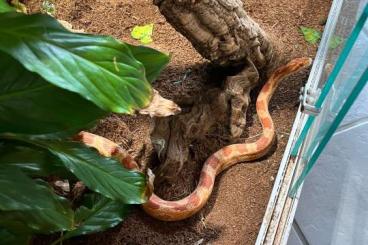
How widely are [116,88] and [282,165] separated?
950 millimetres

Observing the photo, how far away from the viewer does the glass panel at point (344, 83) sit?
920 mm

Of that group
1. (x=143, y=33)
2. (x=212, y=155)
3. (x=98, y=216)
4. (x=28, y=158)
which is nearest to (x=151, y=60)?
(x=28, y=158)

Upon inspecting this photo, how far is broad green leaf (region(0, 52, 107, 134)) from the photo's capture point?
90 centimetres

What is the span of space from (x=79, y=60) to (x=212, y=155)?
3.06ft

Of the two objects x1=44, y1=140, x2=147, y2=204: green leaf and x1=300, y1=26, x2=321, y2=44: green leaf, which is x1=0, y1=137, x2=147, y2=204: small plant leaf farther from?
x1=300, y1=26, x2=321, y2=44: green leaf

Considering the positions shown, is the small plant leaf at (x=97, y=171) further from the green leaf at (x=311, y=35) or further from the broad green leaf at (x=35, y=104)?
the green leaf at (x=311, y=35)

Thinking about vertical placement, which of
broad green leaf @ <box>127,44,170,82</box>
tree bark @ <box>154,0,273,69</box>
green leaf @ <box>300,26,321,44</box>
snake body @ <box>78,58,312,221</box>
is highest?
broad green leaf @ <box>127,44,170,82</box>

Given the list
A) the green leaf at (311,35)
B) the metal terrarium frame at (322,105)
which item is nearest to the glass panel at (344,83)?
the metal terrarium frame at (322,105)

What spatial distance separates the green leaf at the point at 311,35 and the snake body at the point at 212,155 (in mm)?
156

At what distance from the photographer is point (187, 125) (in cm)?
156

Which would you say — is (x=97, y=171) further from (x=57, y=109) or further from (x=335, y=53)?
(x=335, y=53)

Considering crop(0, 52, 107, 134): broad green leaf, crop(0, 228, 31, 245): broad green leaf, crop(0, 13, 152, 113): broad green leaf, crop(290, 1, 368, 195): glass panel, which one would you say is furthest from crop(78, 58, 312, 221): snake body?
crop(0, 13, 152, 113): broad green leaf

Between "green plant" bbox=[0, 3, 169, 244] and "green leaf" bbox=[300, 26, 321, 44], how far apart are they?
117 centimetres

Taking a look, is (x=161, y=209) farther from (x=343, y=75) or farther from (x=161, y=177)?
(x=343, y=75)
